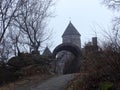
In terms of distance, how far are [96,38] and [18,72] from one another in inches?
482

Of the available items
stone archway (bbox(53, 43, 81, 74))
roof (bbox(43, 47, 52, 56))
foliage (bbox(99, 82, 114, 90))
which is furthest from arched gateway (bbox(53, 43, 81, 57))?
foliage (bbox(99, 82, 114, 90))

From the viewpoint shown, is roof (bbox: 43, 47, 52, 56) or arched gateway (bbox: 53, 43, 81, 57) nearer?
arched gateway (bbox: 53, 43, 81, 57)

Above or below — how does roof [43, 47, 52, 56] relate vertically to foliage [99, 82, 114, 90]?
above

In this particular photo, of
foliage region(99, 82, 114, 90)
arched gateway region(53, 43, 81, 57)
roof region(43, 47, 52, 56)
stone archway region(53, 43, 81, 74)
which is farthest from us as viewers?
roof region(43, 47, 52, 56)

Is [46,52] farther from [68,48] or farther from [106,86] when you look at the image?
[106,86]

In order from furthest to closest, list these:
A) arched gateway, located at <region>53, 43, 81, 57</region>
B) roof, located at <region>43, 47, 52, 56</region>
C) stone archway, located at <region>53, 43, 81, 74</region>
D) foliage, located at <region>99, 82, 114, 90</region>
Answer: roof, located at <region>43, 47, 52, 56</region>
arched gateway, located at <region>53, 43, 81, 57</region>
stone archway, located at <region>53, 43, 81, 74</region>
foliage, located at <region>99, 82, 114, 90</region>

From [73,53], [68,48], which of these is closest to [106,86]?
[68,48]

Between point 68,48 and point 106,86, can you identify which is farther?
point 68,48

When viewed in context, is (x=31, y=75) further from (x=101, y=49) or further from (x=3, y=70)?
(x=101, y=49)

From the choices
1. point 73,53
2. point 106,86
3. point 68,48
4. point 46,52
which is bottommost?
point 106,86

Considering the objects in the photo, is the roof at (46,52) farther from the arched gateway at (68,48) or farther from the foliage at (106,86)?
the foliage at (106,86)

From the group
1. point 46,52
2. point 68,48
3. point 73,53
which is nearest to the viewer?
point 68,48

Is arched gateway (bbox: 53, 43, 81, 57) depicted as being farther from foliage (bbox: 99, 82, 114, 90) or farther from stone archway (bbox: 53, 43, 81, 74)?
foliage (bbox: 99, 82, 114, 90)

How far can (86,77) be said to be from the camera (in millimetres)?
17156
